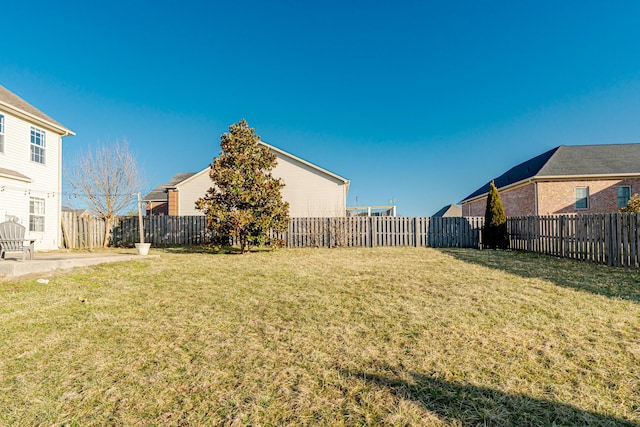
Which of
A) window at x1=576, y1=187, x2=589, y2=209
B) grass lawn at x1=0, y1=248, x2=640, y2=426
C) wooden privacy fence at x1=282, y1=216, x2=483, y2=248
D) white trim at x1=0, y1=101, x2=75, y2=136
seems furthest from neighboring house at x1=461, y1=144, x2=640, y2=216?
white trim at x1=0, y1=101, x2=75, y2=136

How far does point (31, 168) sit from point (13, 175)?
1391 mm

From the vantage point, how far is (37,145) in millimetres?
11453

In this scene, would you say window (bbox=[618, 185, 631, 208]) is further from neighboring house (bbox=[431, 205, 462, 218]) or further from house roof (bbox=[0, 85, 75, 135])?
house roof (bbox=[0, 85, 75, 135])

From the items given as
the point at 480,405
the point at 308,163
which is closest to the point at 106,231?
the point at 308,163

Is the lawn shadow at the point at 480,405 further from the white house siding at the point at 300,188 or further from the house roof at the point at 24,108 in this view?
the white house siding at the point at 300,188

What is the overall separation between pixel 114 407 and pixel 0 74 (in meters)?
17.1

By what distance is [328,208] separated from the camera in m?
18.9

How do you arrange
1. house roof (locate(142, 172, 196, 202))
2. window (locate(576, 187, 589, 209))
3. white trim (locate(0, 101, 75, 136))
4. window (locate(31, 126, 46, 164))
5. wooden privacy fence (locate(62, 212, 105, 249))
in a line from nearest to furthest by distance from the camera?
1. white trim (locate(0, 101, 75, 136))
2. window (locate(31, 126, 46, 164))
3. wooden privacy fence (locate(62, 212, 105, 249))
4. window (locate(576, 187, 589, 209))
5. house roof (locate(142, 172, 196, 202))

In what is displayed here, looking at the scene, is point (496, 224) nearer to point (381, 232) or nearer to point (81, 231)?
point (381, 232)

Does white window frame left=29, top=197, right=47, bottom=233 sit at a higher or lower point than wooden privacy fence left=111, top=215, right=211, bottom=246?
higher

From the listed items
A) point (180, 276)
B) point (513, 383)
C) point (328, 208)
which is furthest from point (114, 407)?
point (328, 208)

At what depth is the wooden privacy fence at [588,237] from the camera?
24.3ft

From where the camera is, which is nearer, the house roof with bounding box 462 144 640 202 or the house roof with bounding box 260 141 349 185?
the house roof with bounding box 462 144 640 202

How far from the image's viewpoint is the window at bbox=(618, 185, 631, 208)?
17.8 m
